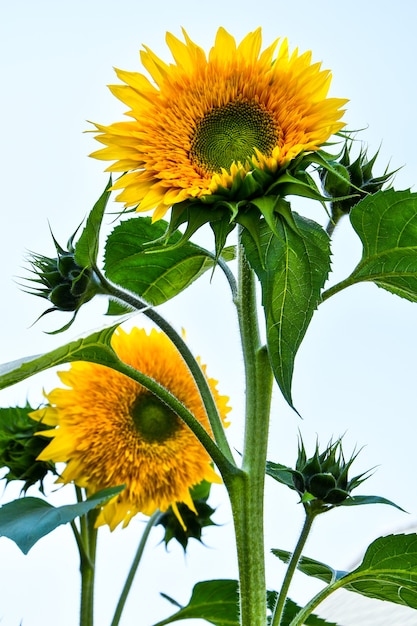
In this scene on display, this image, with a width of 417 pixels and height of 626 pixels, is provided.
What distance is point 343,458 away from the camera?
21.1 inches

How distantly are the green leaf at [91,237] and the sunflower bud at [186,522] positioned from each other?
311 mm

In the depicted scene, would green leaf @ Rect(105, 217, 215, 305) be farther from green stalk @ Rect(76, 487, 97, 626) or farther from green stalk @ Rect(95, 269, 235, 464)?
green stalk @ Rect(76, 487, 97, 626)

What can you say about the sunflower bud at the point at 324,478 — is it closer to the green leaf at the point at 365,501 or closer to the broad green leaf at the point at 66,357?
the green leaf at the point at 365,501

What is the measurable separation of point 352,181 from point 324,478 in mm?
176

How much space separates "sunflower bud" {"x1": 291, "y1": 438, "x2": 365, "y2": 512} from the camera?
0.53 m

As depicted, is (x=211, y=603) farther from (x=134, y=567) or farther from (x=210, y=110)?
(x=210, y=110)

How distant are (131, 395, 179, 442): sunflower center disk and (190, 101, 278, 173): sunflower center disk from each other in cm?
26

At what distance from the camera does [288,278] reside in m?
0.49

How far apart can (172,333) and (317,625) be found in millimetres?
267

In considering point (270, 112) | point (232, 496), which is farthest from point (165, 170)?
point (232, 496)

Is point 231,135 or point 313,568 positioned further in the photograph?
point 313,568

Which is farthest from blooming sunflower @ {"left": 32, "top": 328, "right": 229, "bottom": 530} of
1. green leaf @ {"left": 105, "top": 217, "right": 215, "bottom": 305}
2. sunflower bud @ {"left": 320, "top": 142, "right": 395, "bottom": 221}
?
sunflower bud @ {"left": 320, "top": 142, "right": 395, "bottom": 221}

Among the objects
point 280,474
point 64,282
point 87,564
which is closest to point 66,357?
point 64,282

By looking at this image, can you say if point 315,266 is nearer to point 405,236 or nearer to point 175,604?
point 405,236
